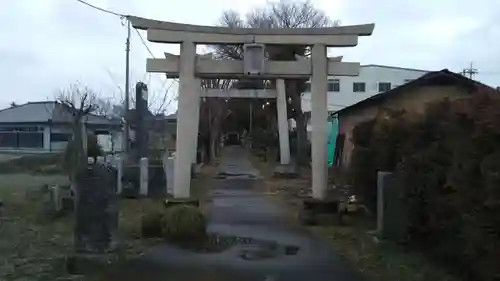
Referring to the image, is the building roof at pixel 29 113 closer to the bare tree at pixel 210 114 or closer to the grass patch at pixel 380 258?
the bare tree at pixel 210 114

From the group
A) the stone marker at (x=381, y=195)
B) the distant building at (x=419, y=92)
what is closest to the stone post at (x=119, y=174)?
the distant building at (x=419, y=92)

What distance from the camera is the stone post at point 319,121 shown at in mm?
15109

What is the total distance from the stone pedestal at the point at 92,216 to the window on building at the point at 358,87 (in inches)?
2167

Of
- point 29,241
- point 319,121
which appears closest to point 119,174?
point 319,121

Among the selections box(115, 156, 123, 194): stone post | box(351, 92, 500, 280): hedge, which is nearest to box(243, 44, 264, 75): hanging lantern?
box(351, 92, 500, 280): hedge

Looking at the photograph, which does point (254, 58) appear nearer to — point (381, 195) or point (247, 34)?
point (247, 34)

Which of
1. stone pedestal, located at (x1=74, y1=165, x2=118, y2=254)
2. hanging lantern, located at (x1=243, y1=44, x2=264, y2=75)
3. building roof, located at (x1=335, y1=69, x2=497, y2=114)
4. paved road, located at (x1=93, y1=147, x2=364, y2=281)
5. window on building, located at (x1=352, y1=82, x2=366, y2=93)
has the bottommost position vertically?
paved road, located at (x1=93, y1=147, x2=364, y2=281)

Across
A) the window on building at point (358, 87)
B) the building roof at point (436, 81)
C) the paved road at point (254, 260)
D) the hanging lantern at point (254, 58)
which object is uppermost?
the window on building at point (358, 87)

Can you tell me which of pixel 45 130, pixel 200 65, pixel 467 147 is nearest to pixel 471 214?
pixel 467 147

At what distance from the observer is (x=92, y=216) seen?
8867 millimetres

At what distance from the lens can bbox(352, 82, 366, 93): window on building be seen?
206 feet

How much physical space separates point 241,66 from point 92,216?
6961 mm

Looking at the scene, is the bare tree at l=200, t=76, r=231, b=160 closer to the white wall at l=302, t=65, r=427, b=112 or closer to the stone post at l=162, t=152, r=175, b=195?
the white wall at l=302, t=65, r=427, b=112

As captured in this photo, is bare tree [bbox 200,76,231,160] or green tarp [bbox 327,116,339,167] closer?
green tarp [bbox 327,116,339,167]
